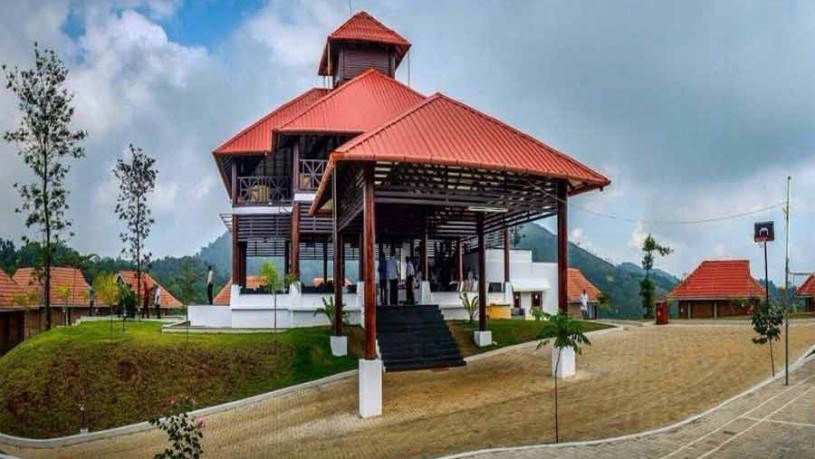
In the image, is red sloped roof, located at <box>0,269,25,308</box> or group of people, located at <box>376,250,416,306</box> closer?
group of people, located at <box>376,250,416,306</box>

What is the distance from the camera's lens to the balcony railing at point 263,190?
27.3 meters

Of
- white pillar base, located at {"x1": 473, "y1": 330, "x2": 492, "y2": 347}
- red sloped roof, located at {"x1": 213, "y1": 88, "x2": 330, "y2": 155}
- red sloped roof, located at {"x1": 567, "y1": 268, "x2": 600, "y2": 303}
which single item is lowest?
white pillar base, located at {"x1": 473, "y1": 330, "x2": 492, "y2": 347}

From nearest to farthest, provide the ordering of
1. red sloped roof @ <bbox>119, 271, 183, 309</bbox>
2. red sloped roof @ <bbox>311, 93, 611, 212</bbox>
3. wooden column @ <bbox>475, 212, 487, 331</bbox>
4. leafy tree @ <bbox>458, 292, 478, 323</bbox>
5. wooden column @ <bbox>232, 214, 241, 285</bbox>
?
red sloped roof @ <bbox>311, 93, 611, 212</bbox> < wooden column @ <bbox>475, 212, 487, 331</bbox> < leafy tree @ <bbox>458, 292, 478, 323</bbox> < wooden column @ <bbox>232, 214, 241, 285</bbox> < red sloped roof @ <bbox>119, 271, 183, 309</bbox>

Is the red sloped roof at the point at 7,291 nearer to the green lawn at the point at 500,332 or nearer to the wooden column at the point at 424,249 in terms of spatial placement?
the wooden column at the point at 424,249

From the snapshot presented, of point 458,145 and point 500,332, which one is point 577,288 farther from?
point 458,145

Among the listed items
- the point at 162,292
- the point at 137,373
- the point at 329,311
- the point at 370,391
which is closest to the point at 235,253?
the point at 329,311

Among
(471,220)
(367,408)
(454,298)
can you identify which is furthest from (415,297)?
(367,408)

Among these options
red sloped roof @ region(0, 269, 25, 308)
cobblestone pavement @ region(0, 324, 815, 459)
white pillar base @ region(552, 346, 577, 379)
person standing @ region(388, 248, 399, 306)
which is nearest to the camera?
cobblestone pavement @ region(0, 324, 815, 459)

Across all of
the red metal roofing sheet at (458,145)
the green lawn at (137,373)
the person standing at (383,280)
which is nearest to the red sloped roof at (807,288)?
the person standing at (383,280)

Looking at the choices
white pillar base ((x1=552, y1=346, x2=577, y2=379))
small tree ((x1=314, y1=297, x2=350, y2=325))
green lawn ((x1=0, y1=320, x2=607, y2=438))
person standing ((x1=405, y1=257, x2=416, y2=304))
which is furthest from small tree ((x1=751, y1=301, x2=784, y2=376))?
small tree ((x1=314, y1=297, x2=350, y2=325))

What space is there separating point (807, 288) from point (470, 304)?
71.8 ft

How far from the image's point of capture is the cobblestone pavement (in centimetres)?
1039

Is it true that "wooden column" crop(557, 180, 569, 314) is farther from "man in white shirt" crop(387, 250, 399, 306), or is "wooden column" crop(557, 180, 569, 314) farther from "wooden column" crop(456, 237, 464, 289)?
"wooden column" crop(456, 237, 464, 289)

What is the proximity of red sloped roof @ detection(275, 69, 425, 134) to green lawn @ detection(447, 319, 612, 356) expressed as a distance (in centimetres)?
787
